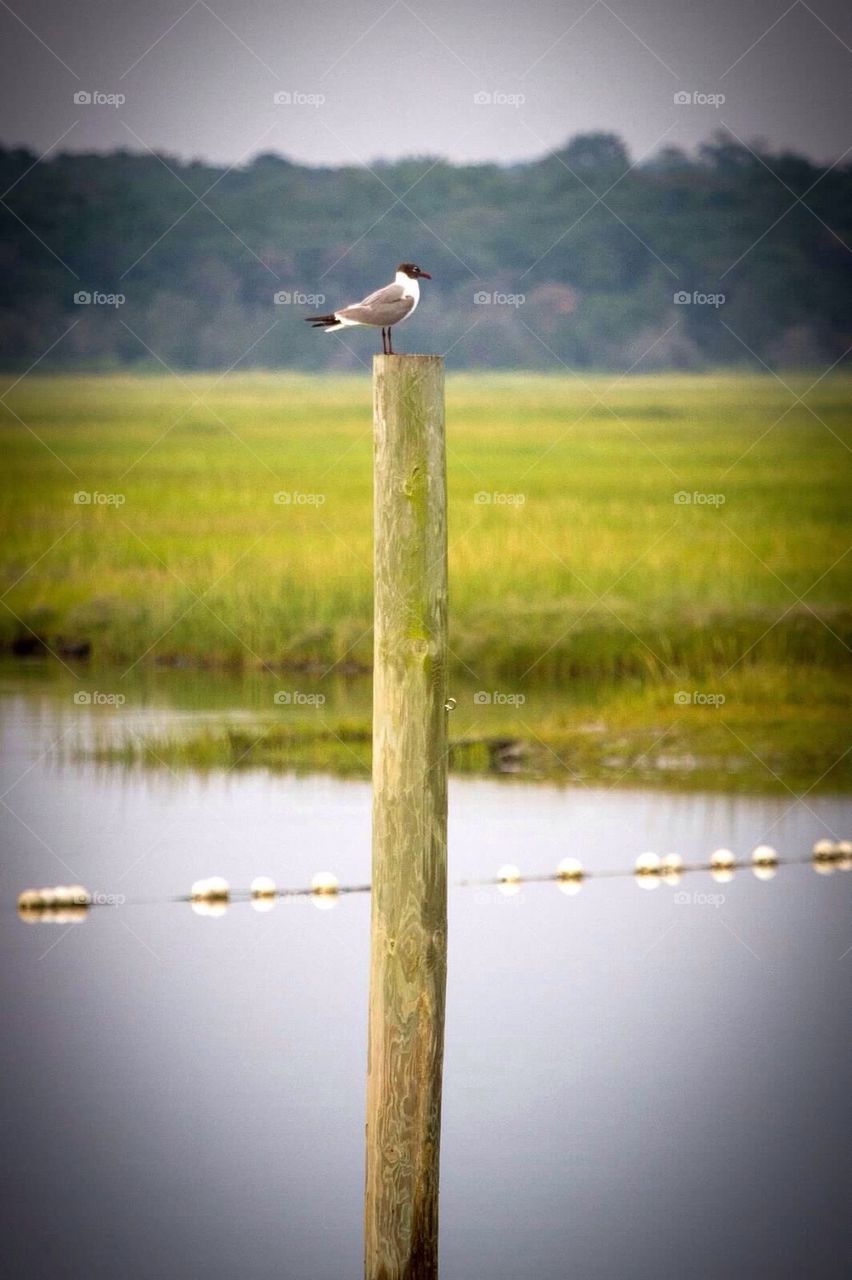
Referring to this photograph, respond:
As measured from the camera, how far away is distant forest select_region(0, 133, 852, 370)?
37.8 metres

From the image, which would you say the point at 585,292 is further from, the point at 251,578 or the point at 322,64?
the point at 251,578

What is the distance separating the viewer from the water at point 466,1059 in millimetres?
6715

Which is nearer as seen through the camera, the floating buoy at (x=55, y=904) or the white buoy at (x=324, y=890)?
the floating buoy at (x=55, y=904)

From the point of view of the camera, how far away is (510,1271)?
255 inches

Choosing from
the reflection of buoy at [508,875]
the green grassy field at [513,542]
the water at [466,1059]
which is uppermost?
the green grassy field at [513,542]

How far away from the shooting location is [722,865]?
35.9 ft

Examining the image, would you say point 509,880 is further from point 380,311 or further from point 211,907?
point 380,311

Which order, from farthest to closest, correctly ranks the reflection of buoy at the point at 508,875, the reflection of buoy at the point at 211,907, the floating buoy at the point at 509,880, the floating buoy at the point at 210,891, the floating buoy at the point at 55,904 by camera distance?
the reflection of buoy at the point at 508,875
the floating buoy at the point at 509,880
the floating buoy at the point at 210,891
the reflection of buoy at the point at 211,907
the floating buoy at the point at 55,904

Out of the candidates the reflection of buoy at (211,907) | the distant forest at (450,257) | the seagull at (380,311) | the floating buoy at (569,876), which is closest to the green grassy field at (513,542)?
the distant forest at (450,257)

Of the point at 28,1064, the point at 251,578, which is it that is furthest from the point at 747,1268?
the point at 251,578

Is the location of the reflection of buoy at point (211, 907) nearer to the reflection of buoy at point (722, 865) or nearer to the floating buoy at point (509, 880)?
the floating buoy at point (509, 880)

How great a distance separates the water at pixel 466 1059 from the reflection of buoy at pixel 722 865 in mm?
104

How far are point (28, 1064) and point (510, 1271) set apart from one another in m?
2.43

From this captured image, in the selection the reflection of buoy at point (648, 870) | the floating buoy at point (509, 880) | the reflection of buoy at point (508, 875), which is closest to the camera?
the floating buoy at point (509, 880)
